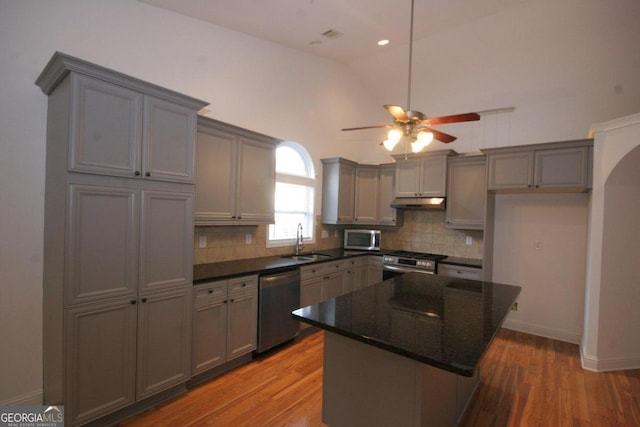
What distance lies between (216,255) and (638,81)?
506cm

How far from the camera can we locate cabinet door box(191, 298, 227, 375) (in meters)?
2.53

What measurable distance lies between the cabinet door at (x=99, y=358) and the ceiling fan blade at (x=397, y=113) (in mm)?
2315

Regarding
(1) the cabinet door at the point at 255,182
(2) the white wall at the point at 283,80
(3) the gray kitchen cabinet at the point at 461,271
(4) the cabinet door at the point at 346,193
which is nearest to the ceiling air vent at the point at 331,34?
(2) the white wall at the point at 283,80

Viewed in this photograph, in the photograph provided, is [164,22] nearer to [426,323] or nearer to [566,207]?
[426,323]

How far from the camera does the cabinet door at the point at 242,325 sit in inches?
110

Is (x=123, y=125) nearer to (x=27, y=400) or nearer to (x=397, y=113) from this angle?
(x=397, y=113)

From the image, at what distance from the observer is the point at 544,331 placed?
12.7 feet

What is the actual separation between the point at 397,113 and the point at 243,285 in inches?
81.8

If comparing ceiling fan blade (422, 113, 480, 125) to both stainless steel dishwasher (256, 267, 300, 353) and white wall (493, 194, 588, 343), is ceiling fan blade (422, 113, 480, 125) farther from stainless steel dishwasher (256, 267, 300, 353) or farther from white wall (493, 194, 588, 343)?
white wall (493, 194, 588, 343)

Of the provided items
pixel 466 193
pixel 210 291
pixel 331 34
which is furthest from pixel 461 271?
pixel 331 34

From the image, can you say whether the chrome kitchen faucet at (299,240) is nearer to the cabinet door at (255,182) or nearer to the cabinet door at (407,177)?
the cabinet door at (255,182)

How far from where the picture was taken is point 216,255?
3.31 metres

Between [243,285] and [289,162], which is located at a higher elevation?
[289,162]

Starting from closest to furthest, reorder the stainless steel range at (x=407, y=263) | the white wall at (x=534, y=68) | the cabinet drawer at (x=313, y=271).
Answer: the white wall at (x=534, y=68) → the cabinet drawer at (x=313, y=271) → the stainless steel range at (x=407, y=263)
